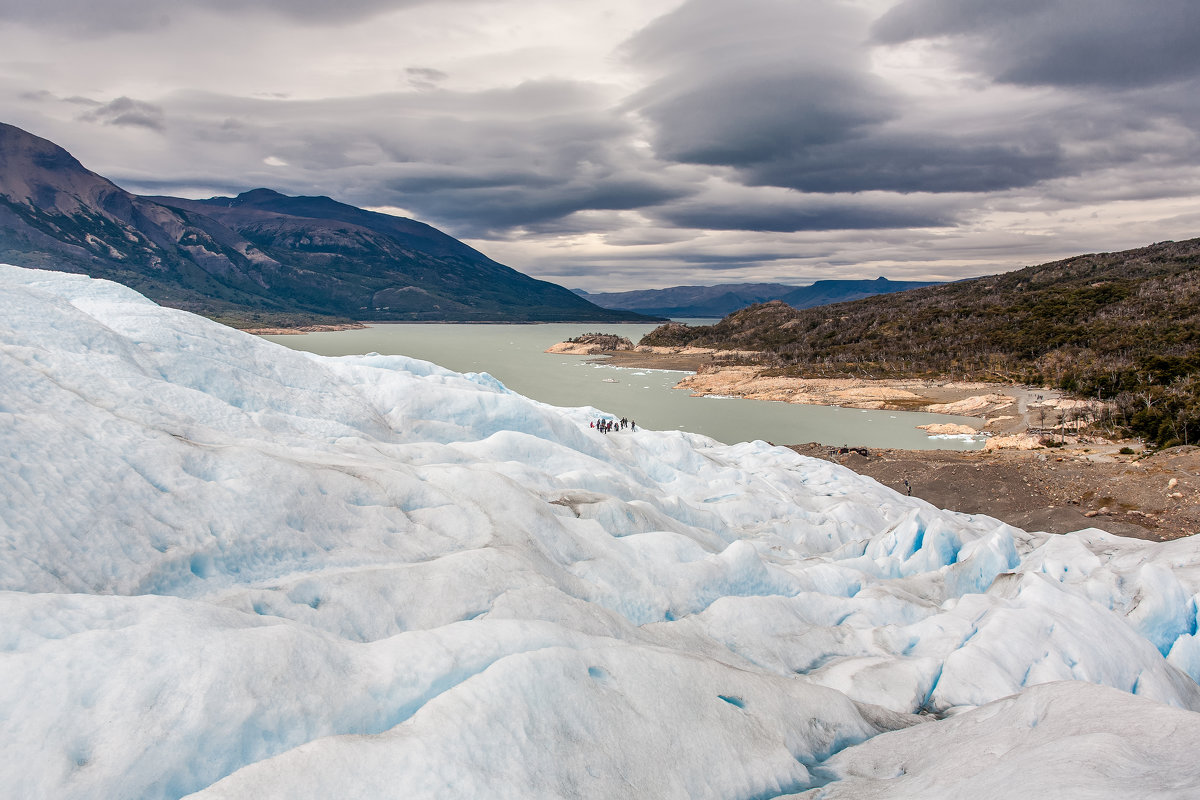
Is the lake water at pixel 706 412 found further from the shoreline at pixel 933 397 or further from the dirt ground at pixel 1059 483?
the dirt ground at pixel 1059 483

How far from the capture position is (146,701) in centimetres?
555

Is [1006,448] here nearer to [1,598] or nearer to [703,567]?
[703,567]

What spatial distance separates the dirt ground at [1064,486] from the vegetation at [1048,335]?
1196 cm

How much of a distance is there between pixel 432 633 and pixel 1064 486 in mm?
47025

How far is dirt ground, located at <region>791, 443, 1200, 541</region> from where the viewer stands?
3506 cm

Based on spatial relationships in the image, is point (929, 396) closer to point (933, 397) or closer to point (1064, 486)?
point (933, 397)

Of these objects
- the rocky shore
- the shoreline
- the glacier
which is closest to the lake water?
the shoreline

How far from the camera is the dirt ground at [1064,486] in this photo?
35.1 meters

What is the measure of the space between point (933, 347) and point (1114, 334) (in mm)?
28736

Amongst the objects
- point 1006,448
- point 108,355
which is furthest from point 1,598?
point 1006,448

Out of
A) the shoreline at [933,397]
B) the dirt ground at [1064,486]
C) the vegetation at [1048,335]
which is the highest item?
the vegetation at [1048,335]

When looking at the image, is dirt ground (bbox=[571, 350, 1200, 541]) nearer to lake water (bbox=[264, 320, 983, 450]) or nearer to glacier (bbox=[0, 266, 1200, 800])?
lake water (bbox=[264, 320, 983, 450])

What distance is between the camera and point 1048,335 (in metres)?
119

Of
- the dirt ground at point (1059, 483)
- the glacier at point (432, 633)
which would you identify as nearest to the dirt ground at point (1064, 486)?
the dirt ground at point (1059, 483)
